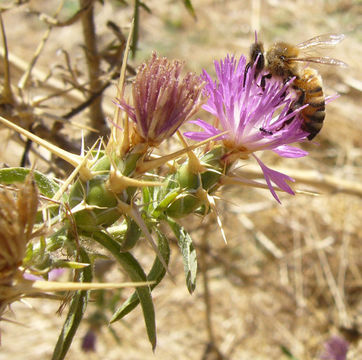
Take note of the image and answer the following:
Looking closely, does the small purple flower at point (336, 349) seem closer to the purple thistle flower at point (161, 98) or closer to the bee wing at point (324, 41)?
the bee wing at point (324, 41)

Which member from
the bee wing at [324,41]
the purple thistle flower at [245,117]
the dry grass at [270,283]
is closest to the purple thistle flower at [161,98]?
the purple thistle flower at [245,117]

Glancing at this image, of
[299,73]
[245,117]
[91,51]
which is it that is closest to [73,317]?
[245,117]

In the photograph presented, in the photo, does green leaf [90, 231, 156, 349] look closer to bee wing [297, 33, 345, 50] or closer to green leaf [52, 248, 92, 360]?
green leaf [52, 248, 92, 360]

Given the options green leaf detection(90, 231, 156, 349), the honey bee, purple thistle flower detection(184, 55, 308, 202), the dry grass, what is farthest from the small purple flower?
green leaf detection(90, 231, 156, 349)

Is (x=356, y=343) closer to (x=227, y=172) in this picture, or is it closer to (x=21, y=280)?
(x=227, y=172)

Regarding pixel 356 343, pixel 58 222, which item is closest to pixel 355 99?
pixel 356 343

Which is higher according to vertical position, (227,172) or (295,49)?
(295,49)
